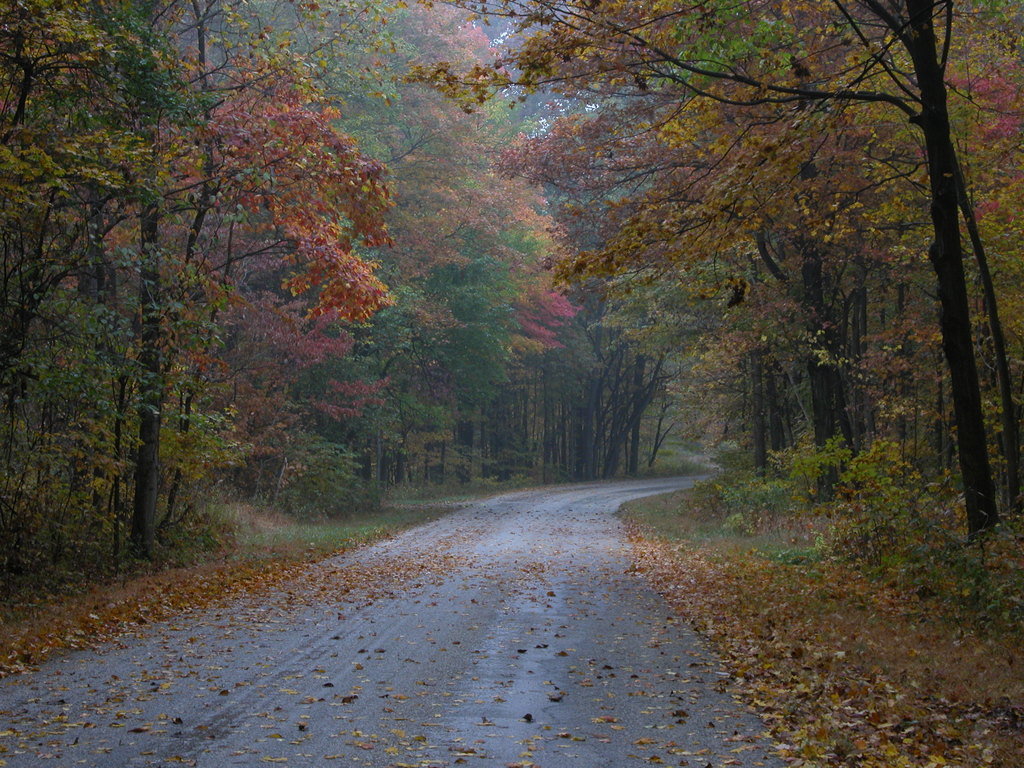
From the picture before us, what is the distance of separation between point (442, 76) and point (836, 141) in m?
7.68

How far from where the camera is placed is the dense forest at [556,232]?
970cm

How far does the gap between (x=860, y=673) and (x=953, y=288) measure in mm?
4548

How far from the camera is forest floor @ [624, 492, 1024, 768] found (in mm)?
5457

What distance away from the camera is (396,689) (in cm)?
680

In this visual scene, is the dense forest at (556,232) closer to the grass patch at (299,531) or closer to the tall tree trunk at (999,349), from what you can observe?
the tall tree trunk at (999,349)

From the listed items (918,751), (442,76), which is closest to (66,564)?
(442,76)

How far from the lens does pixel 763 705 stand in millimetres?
6406

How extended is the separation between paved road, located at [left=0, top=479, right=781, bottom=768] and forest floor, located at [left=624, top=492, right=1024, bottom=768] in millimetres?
384

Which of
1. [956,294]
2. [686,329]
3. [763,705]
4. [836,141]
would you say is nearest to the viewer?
[763,705]

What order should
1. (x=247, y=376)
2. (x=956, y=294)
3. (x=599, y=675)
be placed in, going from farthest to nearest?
(x=247, y=376)
(x=956, y=294)
(x=599, y=675)

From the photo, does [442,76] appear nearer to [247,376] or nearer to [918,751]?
[918,751]

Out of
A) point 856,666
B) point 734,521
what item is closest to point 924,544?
point 856,666

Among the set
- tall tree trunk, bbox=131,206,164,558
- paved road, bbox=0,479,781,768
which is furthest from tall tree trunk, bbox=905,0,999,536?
tall tree trunk, bbox=131,206,164,558

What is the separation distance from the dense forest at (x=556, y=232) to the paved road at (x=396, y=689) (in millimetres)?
3684
